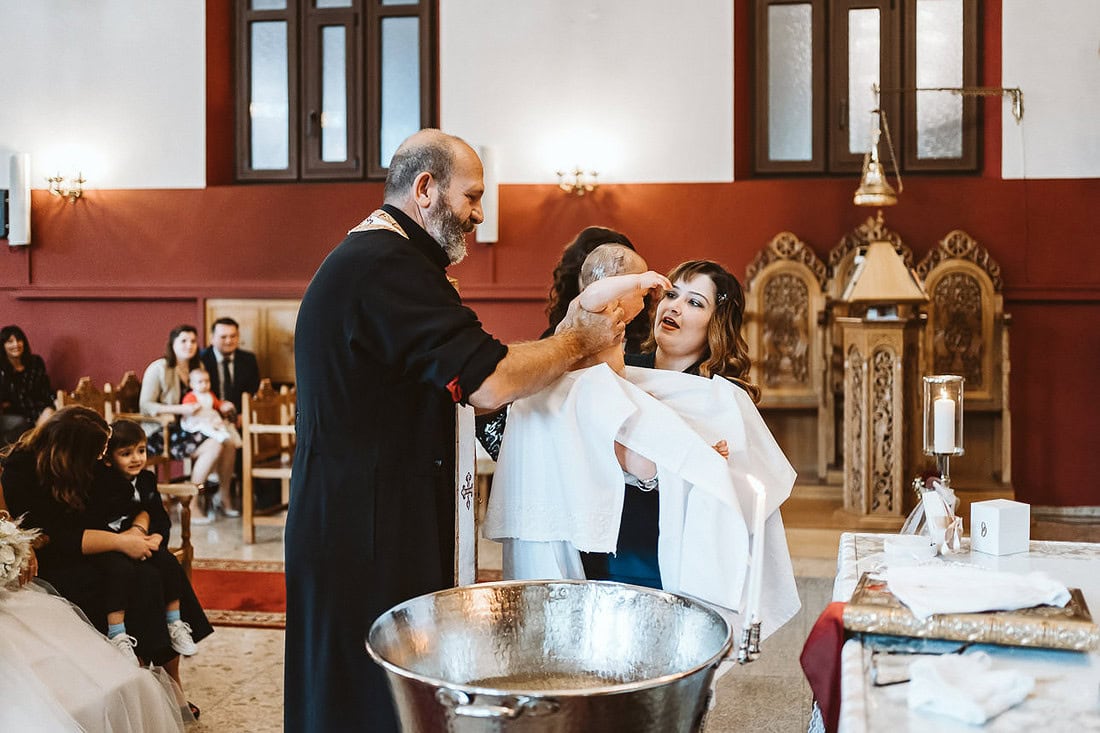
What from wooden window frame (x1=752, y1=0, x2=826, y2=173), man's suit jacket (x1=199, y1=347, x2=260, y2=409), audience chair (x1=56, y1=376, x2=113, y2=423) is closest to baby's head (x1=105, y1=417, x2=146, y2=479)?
audience chair (x1=56, y1=376, x2=113, y2=423)

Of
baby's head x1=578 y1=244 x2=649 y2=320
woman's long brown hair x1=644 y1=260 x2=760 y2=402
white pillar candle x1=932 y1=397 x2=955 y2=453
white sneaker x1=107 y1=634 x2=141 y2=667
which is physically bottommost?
white sneaker x1=107 y1=634 x2=141 y2=667

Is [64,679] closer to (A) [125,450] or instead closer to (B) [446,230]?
(A) [125,450]

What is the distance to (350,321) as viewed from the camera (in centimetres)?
207

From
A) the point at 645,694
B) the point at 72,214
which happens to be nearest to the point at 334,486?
the point at 645,694

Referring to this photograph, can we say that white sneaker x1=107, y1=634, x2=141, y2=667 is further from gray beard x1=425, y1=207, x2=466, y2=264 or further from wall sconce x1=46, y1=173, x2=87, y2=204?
wall sconce x1=46, y1=173, x2=87, y2=204

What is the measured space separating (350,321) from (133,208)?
6.77m

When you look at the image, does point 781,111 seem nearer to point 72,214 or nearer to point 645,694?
point 72,214

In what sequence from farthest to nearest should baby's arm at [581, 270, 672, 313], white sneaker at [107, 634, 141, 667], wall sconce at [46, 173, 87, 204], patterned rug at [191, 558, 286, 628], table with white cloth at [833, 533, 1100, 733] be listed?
1. wall sconce at [46, 173, 87, 204]
2. patterned rug at [191, 558, 286, 628]
3. white sneaker at [107, 634, 141, 667]
4. baby's arm at [581, 270, 672, 313]
5. table with white cloth at [833, 533, 1100, 733]

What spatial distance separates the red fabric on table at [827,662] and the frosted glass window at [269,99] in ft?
23.8

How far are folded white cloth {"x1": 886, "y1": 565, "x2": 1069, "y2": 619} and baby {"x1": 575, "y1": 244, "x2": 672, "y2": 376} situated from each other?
2.40ft

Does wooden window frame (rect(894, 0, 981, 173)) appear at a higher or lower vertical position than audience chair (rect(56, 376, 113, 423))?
higher

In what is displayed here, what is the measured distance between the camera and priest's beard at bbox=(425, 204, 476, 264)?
2230 millimetres

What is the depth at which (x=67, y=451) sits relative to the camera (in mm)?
3436

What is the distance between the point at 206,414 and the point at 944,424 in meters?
5.63
